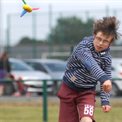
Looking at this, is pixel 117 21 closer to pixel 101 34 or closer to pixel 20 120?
pixel 101 34

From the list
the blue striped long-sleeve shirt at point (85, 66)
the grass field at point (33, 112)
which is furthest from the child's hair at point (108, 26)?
the grass field at point (33, 112)

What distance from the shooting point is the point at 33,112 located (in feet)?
52.9

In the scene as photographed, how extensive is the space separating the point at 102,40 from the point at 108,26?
0.18 metres

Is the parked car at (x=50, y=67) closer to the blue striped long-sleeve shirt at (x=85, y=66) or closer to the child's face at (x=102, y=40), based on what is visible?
the blue striped long-sleeve shirt at (x=85, y=66)

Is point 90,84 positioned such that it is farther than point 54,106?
No

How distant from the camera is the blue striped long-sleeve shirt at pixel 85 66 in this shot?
784 cm

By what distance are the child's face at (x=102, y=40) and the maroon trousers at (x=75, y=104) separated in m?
0.71

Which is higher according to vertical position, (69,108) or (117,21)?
(117,21)

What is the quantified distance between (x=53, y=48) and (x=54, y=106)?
21227 millimetres

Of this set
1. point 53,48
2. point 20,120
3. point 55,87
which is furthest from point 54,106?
point 53,48

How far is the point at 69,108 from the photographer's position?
27.3ft

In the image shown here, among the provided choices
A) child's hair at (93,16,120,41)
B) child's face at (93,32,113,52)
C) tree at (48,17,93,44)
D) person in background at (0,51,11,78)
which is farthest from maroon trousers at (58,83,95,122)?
tree at (48,17,93,44)

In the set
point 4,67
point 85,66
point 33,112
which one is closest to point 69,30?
point 4,67

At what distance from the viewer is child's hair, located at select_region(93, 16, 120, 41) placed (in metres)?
7.73
